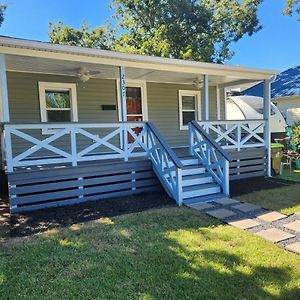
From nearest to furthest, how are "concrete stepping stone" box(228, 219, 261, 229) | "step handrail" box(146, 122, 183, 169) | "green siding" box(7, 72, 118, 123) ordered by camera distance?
"concrete stepping stone" box(228, 219, 261, 229), "step handrail" box(146, 122, 183, 169), "green siding" box(7, 72, 118, 123)

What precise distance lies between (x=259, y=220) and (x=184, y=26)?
15.5 metres

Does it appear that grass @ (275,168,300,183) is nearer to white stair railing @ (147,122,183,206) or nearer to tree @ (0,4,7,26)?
white stair railing @ (147,122,183,206)

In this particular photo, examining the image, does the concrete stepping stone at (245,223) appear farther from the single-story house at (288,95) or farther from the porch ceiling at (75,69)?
the single-story house at (288,95)

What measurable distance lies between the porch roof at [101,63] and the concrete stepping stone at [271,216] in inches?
161

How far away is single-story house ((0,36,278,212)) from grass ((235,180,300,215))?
598 mm

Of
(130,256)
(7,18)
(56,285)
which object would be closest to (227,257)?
(130,256)

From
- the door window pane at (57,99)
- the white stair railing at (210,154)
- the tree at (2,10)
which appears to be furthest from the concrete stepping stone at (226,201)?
the tree at (2,10)

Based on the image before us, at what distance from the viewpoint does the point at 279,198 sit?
589cm

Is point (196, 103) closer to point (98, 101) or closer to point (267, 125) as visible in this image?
point (267, 125)

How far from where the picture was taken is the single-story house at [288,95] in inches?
628

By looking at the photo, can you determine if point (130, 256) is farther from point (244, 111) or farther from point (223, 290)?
point (244, 111)

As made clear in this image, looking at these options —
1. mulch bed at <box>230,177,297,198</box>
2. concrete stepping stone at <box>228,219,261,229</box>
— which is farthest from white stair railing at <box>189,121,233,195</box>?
concrete stepping stone at <box>228,219,261,229</box>

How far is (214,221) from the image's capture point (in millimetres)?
4594

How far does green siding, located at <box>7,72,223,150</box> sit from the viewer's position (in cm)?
750
